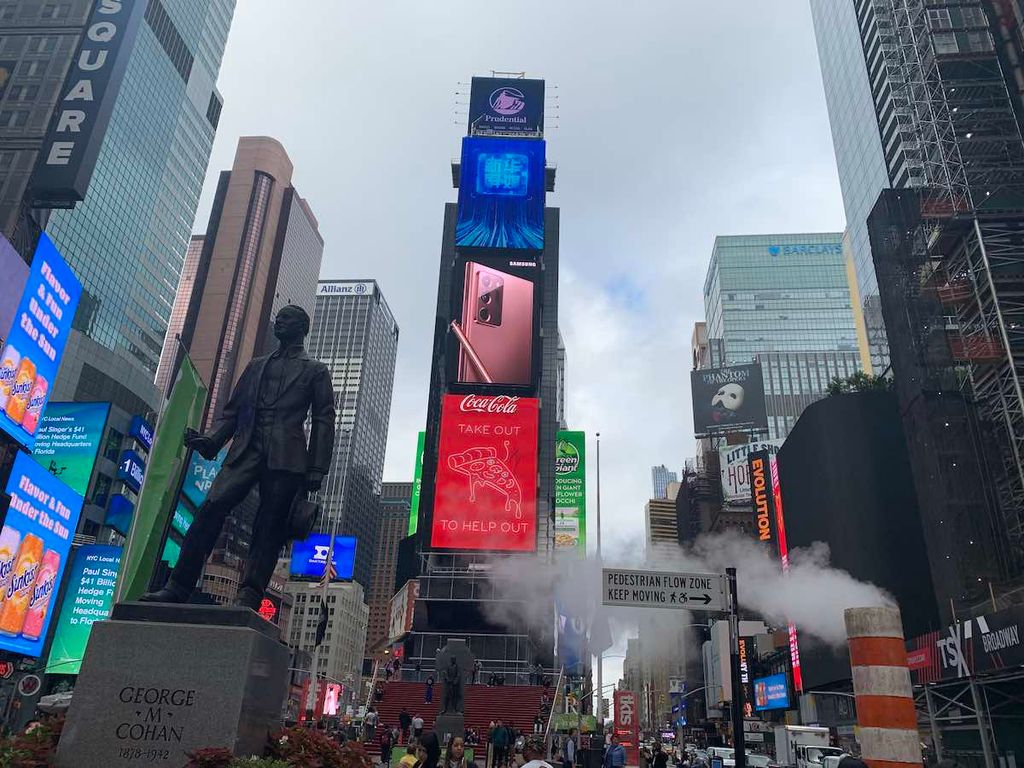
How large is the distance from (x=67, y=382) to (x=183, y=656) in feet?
266

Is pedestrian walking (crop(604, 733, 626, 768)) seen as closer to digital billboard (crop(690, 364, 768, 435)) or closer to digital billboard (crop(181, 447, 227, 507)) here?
digital billboard (crop(181, 447, 227, 507))

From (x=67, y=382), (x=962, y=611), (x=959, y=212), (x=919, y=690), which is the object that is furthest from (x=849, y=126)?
(x=67, y=382)

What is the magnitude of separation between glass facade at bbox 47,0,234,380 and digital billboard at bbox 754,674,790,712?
273ft

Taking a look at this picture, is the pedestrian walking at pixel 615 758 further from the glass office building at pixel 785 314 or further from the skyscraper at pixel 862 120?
the glass office building at pixel 785 314

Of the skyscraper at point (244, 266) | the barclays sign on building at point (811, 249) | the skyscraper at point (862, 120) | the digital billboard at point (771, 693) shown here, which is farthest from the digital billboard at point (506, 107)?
the skyscraper at point (244, 266)

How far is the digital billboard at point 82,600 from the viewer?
164 ft

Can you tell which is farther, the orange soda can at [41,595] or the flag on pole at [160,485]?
the orange soda can at [41,595]

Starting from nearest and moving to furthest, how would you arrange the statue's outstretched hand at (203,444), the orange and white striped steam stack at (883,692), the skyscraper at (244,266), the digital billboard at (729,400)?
the statue's outstretched hand at (203,444) → the orange and white striped steam stack at (883,692) → the digital billboard at (729,400) → the skyscraper at (244,266)

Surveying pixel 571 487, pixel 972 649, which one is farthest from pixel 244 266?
pixel 972 649

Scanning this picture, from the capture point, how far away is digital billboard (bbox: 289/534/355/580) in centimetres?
5862

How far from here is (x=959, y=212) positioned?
1417 inches

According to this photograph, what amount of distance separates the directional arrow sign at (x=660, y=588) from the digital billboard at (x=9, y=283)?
32.8 metres

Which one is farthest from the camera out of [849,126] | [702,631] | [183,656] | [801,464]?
[702,631]

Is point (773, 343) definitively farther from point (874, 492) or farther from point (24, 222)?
point (24, 222)
